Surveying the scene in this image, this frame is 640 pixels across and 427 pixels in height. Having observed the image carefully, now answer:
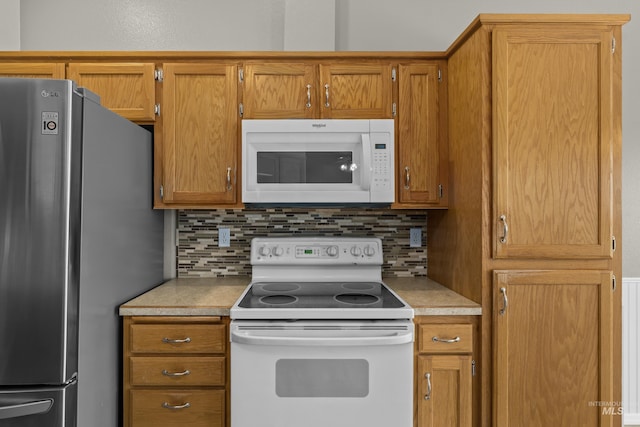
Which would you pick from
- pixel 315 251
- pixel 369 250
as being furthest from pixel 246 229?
pixel 369 250

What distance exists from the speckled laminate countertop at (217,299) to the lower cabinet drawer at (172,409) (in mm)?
347

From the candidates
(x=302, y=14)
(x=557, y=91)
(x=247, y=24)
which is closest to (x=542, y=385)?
(x=557, y=91)

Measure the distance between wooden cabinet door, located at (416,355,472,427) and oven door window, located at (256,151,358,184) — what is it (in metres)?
0.96

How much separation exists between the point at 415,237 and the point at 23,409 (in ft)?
6.56

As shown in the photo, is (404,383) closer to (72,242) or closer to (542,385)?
(542,385)

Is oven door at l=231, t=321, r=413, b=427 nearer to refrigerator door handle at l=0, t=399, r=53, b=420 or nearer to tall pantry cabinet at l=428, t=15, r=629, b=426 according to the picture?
tall pantry cabinet at l=428, t=15, r=629, b=426

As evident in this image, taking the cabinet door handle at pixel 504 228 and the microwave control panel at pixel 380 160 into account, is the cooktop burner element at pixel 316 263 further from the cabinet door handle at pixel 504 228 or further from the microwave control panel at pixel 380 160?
the cabinet door handle at pixel 504 228

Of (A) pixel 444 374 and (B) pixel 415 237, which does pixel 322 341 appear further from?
(B) pixel 415 237

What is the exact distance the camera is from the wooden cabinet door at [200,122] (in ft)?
6.85

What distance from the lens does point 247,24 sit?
244cm

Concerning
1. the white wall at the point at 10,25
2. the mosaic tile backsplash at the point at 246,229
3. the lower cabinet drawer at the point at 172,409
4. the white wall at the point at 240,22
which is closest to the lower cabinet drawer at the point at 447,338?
the mosaic tile backsplash at the point at 246,229

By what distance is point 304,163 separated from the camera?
2037mm

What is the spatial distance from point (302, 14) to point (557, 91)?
57.4 inches

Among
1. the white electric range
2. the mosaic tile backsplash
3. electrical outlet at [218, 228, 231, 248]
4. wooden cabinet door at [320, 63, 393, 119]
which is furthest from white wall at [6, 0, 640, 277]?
the white electric range
